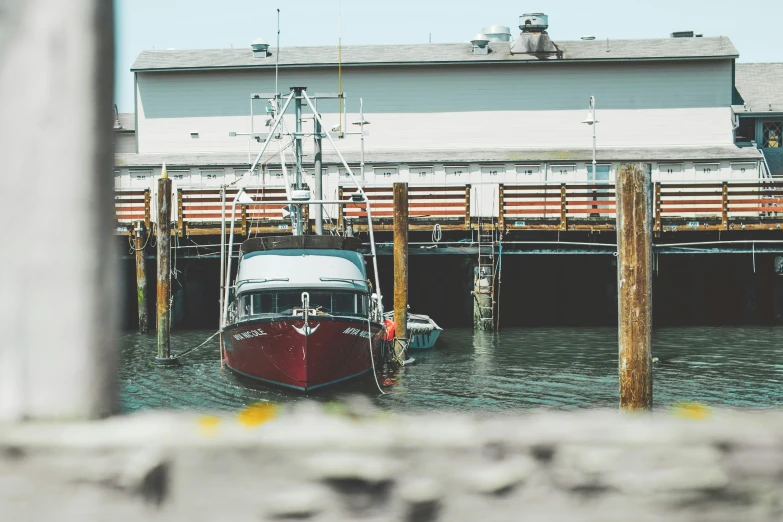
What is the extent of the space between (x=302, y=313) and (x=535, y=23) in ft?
107

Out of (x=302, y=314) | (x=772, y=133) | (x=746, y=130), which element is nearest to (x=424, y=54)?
(x=746, y=130)

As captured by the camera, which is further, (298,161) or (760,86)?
(760,86)

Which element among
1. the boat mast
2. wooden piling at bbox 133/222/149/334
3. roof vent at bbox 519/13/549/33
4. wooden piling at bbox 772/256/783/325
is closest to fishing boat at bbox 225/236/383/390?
the boat mast

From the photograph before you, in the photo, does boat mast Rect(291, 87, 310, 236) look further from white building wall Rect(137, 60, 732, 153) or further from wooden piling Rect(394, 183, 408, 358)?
white building wall Rect(137, 60, 732, 153)

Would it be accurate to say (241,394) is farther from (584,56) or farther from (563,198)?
(584,56)

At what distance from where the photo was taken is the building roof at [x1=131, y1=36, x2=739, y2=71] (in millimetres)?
46625

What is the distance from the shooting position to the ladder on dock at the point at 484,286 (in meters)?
29.8

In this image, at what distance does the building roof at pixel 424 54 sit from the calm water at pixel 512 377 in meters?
20.5

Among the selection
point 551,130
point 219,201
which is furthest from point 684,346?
point 551,130

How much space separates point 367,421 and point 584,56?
148 ft

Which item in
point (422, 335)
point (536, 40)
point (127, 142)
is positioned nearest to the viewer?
point (422, 335)

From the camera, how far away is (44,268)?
146 inches

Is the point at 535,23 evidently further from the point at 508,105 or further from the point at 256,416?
the point at 256,416

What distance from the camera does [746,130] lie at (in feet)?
173
